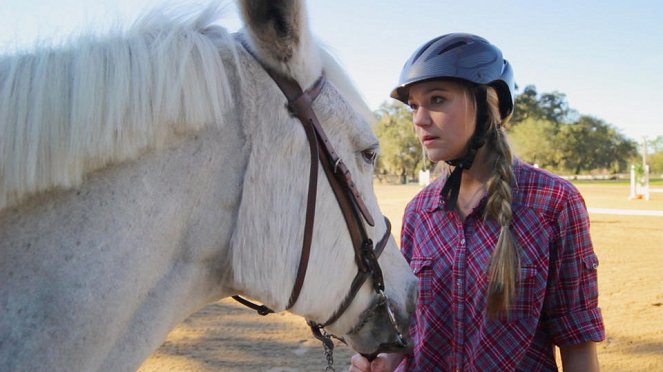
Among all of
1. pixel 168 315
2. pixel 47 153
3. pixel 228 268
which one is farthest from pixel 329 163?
pixel 47 153

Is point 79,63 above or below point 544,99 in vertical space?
below

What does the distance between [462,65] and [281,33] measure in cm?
97

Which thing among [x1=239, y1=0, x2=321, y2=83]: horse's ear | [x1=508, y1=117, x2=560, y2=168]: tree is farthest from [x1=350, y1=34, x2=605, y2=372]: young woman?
[x1=508, y1=117, x2=560, y2=168]: tree

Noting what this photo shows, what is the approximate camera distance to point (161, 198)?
3.88 feet

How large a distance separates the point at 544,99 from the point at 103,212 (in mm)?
79929

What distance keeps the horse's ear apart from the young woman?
30.9 inches

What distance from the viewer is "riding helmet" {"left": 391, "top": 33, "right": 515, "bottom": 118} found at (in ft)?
6.39

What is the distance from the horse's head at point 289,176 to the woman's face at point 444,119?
1.60ft

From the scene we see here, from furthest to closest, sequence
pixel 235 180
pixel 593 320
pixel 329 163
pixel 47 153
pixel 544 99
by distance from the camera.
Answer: pixel 544 99
pixel 593 320
pixel 329 163
pixel 235 180
pixel 47 153

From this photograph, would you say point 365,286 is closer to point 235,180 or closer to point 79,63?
point 235,180

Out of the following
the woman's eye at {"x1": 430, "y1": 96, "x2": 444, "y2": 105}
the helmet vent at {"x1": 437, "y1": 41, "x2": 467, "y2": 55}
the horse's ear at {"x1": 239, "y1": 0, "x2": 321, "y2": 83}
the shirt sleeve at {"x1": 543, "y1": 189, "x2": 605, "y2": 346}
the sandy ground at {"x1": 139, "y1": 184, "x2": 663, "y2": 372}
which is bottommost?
the sandy ground at {"x1": 139, "y1": 184, "x2": 663, "y2": 372}

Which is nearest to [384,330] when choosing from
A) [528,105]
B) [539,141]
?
[539,141]

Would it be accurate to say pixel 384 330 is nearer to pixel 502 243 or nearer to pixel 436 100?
pixel 502 243

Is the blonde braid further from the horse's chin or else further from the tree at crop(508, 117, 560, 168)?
the tree at crop(508, 117, 560, 168)
